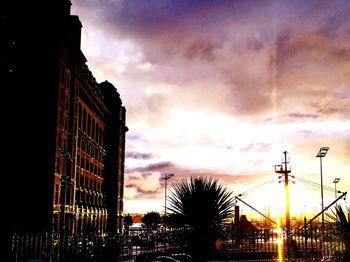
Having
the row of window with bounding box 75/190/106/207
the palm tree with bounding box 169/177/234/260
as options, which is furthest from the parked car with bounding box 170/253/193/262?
the row of window with bounding box 75/190/106/207

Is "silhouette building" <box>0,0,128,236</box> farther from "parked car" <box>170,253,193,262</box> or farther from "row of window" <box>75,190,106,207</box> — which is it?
"parked car" <box>170,253,193,262</box>

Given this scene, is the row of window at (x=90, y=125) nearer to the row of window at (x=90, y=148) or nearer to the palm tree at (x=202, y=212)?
the row of window at (x=90, y=148)

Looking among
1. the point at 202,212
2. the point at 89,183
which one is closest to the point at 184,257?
the point at 202,212

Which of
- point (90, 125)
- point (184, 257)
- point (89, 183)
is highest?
point (90, 125)

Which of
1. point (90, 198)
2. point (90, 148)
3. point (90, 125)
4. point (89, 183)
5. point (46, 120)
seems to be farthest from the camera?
point (90, 125)

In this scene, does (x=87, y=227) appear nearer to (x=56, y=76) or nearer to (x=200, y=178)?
(x=56, y=76)

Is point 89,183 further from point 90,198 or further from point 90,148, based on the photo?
point 90,148

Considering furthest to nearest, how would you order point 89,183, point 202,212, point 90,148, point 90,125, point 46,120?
point 90,125, point 90,148, point 89,183, point 46,120, point 202,212

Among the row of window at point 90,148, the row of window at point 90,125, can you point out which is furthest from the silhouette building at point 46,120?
the row of window at point 90,125

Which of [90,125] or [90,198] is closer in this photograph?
[90,198]

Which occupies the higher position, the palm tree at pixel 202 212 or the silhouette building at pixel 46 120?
the silhouette building at pixel 46 120

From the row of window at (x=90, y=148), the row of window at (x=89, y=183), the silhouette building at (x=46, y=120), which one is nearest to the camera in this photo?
the silhouette building at (x=46, y=120)

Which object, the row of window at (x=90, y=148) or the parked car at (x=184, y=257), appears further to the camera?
the row of window at (x=90, y=148)

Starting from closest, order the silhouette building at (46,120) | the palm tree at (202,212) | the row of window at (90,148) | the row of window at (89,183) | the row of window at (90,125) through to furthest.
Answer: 1. the palm tree at (202,212)
2. the silhouette building at (46,120)
3. the row of window at (89,183)
4. the row of window at (90,148)
5. the row of window at (90,125)
